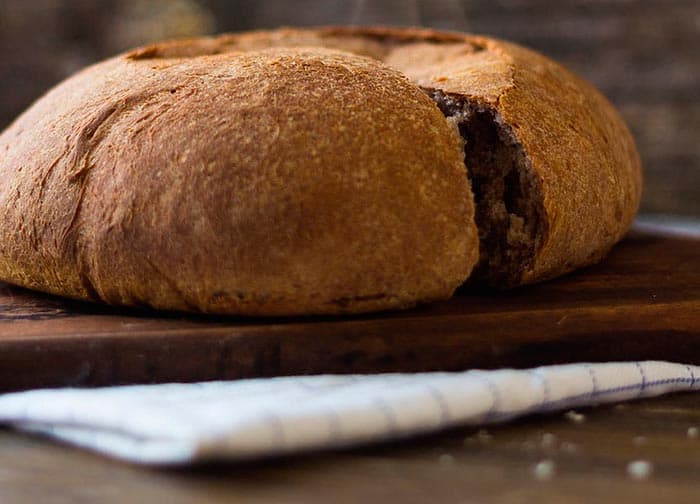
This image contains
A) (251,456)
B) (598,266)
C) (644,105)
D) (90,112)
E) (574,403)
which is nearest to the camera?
(251,456)

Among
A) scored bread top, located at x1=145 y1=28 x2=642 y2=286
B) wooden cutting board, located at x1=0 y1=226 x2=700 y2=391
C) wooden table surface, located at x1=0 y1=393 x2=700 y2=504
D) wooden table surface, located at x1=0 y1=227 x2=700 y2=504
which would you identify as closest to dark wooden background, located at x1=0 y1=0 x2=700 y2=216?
scored bread top, located at x1=145 y1=28 x2=642 y2=286

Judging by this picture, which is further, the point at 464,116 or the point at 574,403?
the point at 464,116

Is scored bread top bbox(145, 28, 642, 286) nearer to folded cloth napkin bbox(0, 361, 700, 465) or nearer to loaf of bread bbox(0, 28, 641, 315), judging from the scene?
loaf of bread bbox(0, 28, 641, 315)

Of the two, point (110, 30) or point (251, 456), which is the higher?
point (110, 30)

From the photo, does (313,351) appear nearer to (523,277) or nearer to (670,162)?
(523,277)

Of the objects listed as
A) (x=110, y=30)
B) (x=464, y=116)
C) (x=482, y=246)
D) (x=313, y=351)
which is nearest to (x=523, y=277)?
(x=482, y=246)

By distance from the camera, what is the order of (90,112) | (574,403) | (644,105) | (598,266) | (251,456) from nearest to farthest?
1. (251,456)
2. (574,403)
3. (90,112)
4. (598,266)
5. (644,105)

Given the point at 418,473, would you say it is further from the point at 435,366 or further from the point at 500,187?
the point at 500,187
